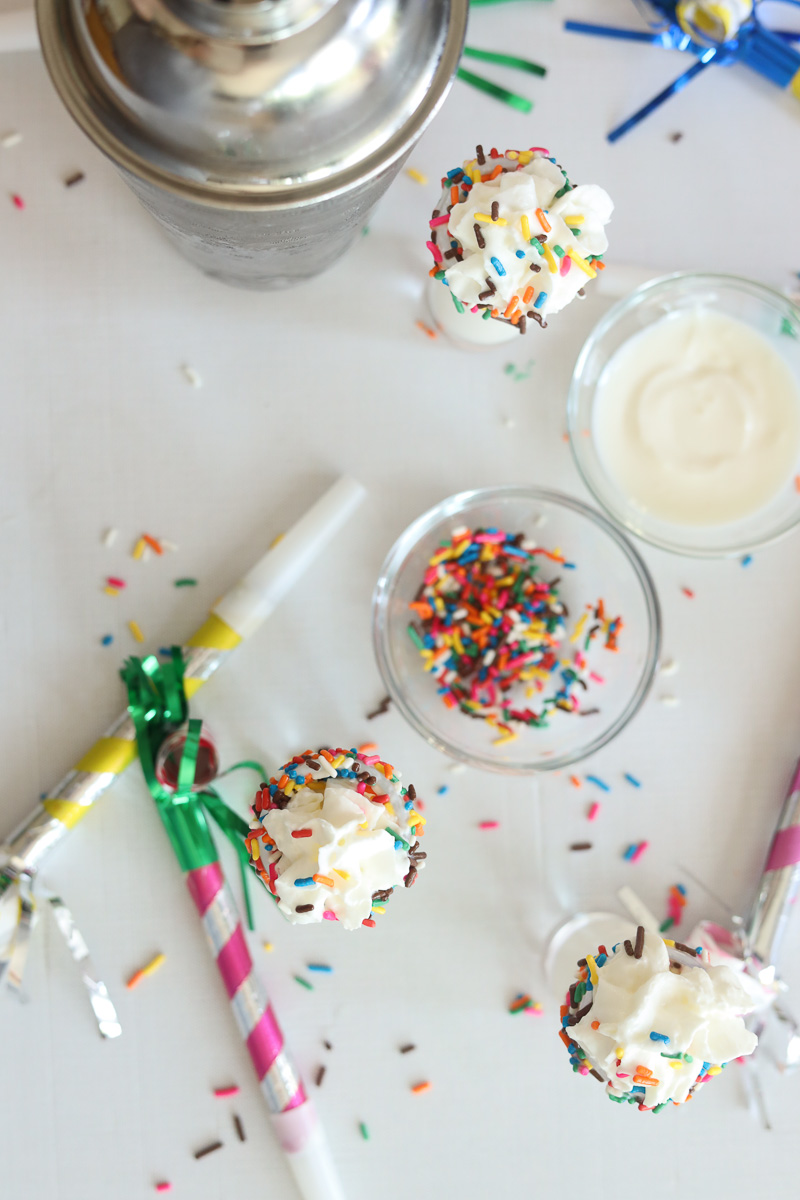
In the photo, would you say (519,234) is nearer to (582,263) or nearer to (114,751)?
(582,263)

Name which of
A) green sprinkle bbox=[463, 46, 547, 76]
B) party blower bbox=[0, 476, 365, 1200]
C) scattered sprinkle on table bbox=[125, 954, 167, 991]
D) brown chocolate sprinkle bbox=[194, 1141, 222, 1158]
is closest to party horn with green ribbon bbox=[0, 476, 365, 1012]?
party blower bbox=[0, 476, 365, 1200]

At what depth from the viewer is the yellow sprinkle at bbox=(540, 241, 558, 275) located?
79cm

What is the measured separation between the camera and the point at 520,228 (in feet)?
2.56

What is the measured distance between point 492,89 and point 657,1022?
927mm

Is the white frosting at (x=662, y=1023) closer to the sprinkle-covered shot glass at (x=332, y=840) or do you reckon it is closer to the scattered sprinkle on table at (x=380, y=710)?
the sprinkle-covered shot glass at (x=332, y=840)

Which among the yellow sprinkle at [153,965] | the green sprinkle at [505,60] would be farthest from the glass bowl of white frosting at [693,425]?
the yellow sprinkle at [153,965]

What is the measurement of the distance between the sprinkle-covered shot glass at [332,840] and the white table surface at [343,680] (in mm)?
173

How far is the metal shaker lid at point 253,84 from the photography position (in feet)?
1.85

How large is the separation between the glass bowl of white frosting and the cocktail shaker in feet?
1.27

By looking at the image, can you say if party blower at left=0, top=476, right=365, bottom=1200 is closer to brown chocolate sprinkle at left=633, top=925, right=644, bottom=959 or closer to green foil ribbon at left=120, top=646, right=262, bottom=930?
green foil ribbon at left=120, top=646, right=262, bottom=930

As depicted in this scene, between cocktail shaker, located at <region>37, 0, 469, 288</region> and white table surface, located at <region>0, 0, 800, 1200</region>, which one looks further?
white table surface, located at <region>0, 0, 800, 1200</region>

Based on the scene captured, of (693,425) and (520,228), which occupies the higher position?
(520,228)

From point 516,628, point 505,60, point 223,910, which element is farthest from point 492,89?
point 223,910

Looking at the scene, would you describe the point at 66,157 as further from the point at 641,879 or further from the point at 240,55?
the point at 641,879
